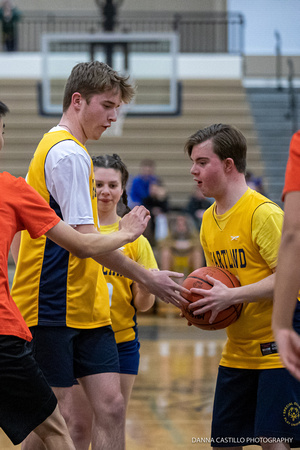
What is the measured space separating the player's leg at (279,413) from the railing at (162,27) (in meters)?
16.5

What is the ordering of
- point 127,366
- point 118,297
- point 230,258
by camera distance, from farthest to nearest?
1. point 118,297
2. point 127,366
3. point 230,258

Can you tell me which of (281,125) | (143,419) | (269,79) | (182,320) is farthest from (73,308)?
(269,79)

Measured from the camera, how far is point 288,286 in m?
1.79

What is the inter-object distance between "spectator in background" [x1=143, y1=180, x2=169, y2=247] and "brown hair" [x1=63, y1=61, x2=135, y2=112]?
7932 millimetres

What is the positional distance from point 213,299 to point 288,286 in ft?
3.71

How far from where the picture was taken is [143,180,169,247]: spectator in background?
36.4ft

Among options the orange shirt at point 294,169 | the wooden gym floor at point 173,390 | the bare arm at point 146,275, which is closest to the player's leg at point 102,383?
the bare arm at point 146,275

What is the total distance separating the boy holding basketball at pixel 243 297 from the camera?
286 cm

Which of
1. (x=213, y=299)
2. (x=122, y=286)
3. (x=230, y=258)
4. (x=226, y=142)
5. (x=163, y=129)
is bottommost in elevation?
(x=122, y=286)

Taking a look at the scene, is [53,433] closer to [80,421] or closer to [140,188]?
[80,421]

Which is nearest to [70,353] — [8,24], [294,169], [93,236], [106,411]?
[106,411]

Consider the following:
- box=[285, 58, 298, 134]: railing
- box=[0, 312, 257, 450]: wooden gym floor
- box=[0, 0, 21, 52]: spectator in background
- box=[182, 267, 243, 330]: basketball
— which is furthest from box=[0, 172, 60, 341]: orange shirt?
box=[0, 0, 21, 52]: spectator in background

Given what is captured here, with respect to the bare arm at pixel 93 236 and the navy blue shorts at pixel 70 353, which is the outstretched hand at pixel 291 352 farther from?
the navy blue shorts at pixel 70 353

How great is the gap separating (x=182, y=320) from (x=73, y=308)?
719 centimetres
